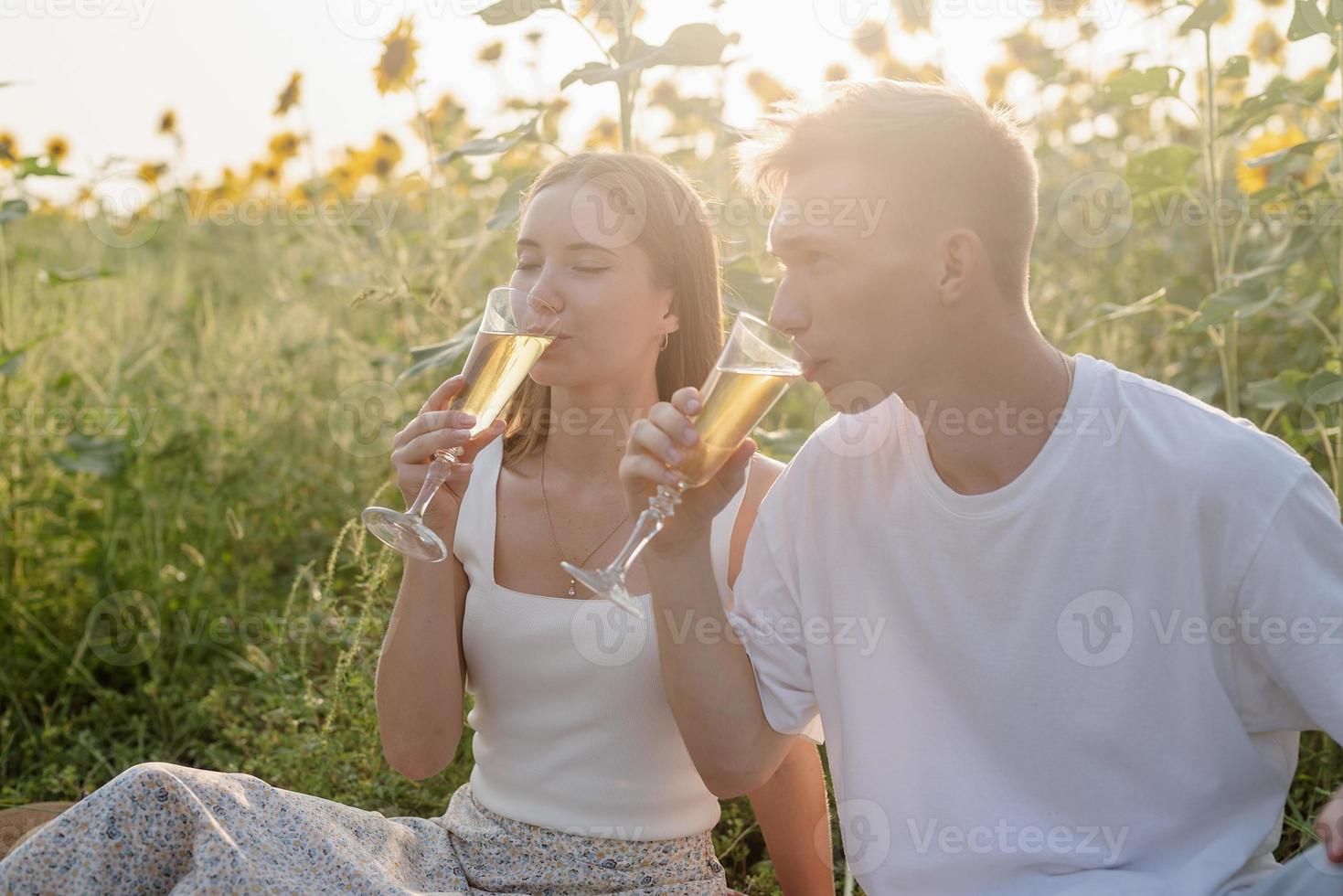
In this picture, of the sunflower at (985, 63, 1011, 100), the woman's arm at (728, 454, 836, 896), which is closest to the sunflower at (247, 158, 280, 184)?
the sunflower at (985, 63, 1011, 100)

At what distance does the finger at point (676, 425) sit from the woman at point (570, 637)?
0.41m

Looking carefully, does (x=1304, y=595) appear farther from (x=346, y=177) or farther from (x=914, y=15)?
(x=346, y=177)

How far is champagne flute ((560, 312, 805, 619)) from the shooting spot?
169 centimetres

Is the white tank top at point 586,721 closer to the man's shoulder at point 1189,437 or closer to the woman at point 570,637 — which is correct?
the woman at point 570,637

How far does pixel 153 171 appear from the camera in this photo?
6.52 meters

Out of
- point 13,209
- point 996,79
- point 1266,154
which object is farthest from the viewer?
point 996,79

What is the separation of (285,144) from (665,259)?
4.31 m

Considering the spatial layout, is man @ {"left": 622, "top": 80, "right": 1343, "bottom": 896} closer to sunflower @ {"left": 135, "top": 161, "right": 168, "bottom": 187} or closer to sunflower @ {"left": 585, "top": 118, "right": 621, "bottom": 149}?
sunflower @ {"left": 585, "top": 118, "right": 621, "bottom": 149}

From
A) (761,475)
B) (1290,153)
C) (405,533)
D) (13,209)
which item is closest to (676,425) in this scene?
(405,533)

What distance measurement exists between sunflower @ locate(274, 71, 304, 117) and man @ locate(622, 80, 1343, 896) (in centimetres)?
353

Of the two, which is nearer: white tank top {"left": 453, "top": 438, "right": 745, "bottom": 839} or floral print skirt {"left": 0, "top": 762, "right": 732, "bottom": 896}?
floral print skirt {"left": 0, "top": 762, "right": 732, "bottom": 896}

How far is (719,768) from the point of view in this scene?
2.05 metres

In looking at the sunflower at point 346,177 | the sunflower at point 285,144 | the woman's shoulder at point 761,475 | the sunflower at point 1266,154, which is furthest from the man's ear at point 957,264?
the sunflower at point 285,144

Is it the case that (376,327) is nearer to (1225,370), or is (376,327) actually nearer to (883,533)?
(1225,370)
